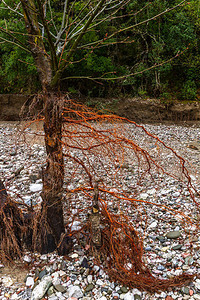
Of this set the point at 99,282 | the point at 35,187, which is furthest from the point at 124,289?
the point at 35,187

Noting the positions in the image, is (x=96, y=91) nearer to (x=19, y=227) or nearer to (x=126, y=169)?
(x=126, y=169)

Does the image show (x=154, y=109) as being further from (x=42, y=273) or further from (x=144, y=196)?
(x=42, y=273)

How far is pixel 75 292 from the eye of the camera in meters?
2.83

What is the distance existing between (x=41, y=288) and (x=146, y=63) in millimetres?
11317

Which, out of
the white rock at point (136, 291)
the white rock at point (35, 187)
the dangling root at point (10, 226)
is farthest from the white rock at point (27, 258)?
the white rock at point (35, 187)

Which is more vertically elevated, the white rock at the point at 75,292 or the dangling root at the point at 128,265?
the dangling root at the point at 128,265

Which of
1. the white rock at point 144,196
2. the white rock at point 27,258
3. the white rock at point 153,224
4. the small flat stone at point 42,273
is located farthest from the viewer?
the white rock at point 144,196

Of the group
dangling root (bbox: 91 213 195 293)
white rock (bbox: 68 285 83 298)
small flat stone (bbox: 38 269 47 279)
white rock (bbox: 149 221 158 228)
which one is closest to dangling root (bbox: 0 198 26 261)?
small flat stone (bbox: 38 269 47 279)

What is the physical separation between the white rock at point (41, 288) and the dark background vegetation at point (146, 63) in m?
8.65

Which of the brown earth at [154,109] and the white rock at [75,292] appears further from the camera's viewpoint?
the brown earth at [154,109]

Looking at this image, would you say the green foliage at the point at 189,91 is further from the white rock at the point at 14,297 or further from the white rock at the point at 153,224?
the white rock at the point at 14,297

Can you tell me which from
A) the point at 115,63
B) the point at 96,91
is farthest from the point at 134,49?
the point at 96,91

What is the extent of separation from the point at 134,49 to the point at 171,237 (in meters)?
10.5

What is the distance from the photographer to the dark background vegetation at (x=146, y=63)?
35.5 feet
